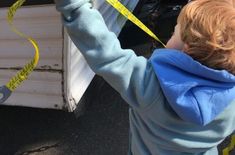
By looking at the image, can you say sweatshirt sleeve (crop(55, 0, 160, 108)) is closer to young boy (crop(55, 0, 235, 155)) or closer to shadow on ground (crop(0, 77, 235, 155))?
young boy (crop(55, 0, 235, 155))

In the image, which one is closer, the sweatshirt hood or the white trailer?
the sweatshirt hood

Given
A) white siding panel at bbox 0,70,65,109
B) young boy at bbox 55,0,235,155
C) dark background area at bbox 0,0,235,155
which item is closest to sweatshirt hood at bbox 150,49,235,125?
young boy at bbox 55,0,235,155

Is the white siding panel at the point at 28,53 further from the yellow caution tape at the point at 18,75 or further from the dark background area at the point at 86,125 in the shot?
the dark background area at the point at 86,125

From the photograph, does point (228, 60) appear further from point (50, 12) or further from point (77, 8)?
point (50, 12)

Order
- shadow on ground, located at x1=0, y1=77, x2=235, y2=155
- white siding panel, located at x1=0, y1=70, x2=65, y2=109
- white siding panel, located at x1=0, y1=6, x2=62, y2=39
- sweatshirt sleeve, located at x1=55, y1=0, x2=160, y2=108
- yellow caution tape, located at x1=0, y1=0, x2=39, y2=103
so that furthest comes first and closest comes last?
shadow on ground, located at x1=0, y1=77, x2=235, y2=155, white siding panel, located at x1=0, y1=70, x2=65, y2=109, white siding panel, located at x1=0, y1=6, x2=62, y2=39, yellow caution tape, located at x1=0, y1=0, x2=39, y2=103, sweatshirt sleeve, located at x1=55, y1=0, x2=160, y2=108

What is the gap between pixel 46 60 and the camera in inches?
93.2

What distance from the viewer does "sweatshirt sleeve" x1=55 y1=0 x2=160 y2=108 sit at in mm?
1372

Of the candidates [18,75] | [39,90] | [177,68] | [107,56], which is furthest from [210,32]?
[39,90]

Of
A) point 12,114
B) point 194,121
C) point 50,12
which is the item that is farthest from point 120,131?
point 194,121

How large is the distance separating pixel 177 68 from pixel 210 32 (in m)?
0.17

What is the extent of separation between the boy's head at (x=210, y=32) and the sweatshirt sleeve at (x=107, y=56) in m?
0.16

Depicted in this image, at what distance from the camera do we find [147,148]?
175 centimetres

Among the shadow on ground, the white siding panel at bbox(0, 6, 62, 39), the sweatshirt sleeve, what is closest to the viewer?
the sweatshirt sleeve

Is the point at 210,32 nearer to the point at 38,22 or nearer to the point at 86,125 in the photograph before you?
the point at 38,22
